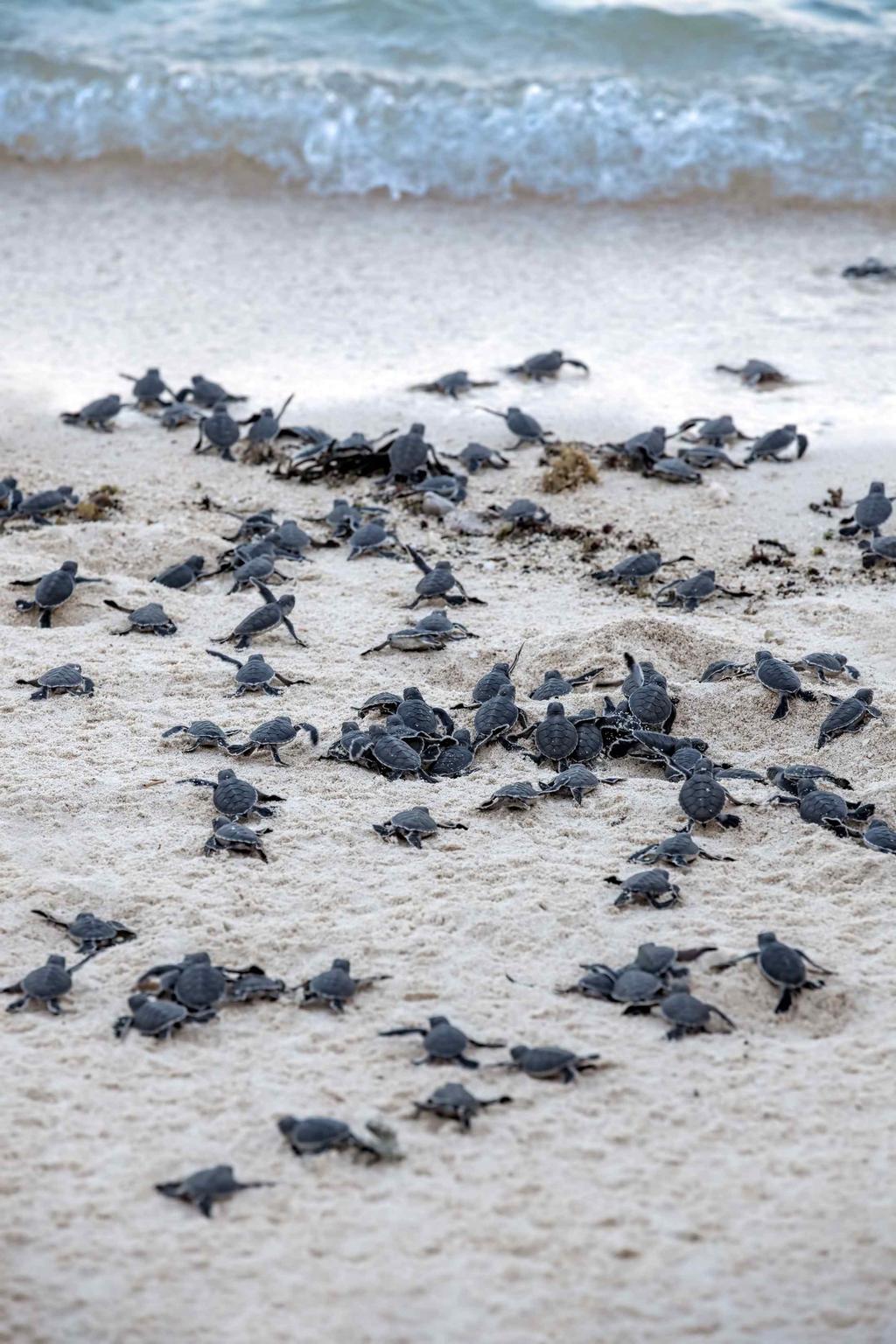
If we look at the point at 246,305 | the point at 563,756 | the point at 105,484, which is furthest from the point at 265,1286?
the point at 246,305

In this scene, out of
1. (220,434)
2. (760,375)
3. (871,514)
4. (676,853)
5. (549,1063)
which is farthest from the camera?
(760,375)

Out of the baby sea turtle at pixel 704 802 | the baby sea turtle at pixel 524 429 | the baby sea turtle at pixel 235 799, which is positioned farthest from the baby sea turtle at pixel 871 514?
the baby sea turtle at pixel 235 799

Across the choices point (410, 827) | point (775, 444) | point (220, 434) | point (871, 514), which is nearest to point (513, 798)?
point (410, 827)

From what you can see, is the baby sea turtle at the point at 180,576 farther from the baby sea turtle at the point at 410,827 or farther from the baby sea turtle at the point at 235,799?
the baby sea turtle at the point at 410,827

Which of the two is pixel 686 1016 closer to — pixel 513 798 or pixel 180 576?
pixel 513 798

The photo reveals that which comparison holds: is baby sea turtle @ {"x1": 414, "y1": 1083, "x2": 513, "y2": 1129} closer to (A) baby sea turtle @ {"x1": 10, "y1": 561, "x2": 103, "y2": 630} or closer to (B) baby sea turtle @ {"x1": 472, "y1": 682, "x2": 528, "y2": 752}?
(B) baby sea turtle @ {"x1": 472, "y1": 682, "x2": 528, "y2": 752}

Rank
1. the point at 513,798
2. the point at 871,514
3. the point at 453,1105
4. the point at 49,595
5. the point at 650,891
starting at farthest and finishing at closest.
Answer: the point at 871,514 → the point at 49,595 → the point at 513,798 → the point at 650,891 → the point at 453,1105

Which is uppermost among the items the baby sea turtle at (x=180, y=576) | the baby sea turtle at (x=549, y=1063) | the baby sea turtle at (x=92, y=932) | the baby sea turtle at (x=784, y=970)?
the baby sea turtle at (x=784, y=970)

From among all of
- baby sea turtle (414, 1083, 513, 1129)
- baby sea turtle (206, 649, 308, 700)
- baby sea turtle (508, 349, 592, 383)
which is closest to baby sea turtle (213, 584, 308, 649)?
baby sea turtle (206, 649, 308, 700)
